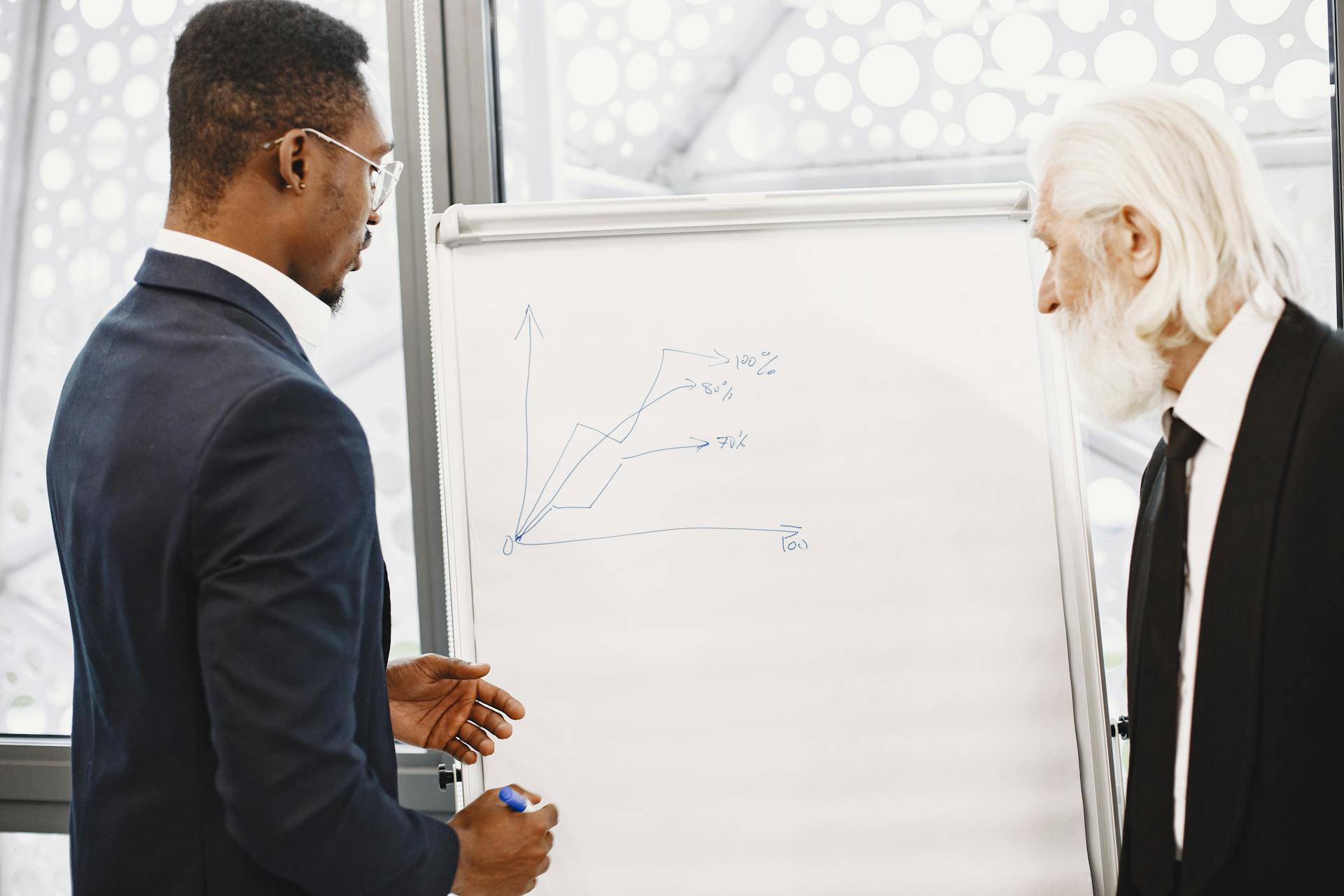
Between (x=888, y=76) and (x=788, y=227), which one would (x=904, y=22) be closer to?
(x=888, y=76)

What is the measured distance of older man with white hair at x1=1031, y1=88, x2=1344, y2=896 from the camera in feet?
3.10

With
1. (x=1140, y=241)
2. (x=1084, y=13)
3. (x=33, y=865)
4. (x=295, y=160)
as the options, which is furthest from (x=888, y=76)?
(x=33, y=865)

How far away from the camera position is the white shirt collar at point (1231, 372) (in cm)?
100

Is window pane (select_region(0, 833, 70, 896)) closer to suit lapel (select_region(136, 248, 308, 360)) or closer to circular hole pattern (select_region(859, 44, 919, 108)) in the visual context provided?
suit lapel (select_region(136, 248, 308, 360))

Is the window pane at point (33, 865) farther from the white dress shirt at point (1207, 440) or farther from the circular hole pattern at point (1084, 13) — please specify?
the circular hole pattern at point (1084, 13)

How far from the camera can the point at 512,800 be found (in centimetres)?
105

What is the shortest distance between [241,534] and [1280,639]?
99cm

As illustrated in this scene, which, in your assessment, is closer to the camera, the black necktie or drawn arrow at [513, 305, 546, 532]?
the black necktie

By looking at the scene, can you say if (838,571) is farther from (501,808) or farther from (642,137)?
(642,137)

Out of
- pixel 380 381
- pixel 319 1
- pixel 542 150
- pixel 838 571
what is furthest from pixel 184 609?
pixel 319 1

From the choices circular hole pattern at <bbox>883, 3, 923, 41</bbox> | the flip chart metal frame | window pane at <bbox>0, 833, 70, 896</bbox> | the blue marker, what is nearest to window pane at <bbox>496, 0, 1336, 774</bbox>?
circular hole pattern at <bbox>883, 3, 923, 41</bbox>

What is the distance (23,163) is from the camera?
1920mm

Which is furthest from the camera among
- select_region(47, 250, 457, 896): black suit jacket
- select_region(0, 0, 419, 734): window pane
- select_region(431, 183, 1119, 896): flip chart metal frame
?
select_region(0, 0, 419, 734): window pane

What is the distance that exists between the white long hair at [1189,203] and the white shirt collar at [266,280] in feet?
2.94
